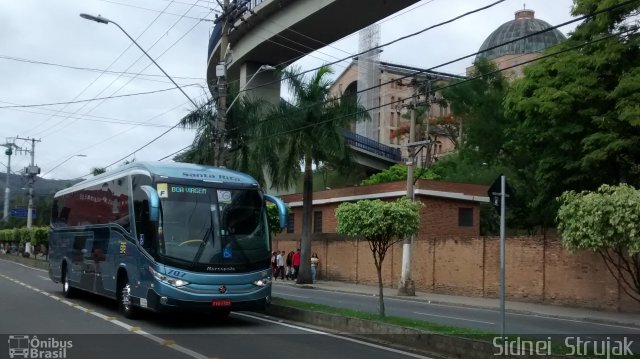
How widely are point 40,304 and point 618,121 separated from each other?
20.4 meters

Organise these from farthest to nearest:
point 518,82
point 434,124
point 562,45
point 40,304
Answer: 1. point 434,124
2. point 518,82
3. point 562,45
4. point 40,304

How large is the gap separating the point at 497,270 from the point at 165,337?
721 inches

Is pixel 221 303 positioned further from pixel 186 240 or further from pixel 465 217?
pixel 465 217

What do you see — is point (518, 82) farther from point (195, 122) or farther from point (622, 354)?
point (622, 354)

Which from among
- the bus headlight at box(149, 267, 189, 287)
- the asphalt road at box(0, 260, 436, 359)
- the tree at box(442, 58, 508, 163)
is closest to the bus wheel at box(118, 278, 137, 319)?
the asphalt road at box(0, 260, 436, 359)

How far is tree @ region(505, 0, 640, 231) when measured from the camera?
79.4 feet

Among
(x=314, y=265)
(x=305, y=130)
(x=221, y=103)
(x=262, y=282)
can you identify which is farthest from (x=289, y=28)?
(x=262, y=282)

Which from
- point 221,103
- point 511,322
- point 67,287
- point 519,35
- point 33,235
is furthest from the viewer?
point 519,35

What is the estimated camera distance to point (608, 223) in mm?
9680

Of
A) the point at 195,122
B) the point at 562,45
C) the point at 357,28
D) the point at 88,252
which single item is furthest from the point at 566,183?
the point at 88,252

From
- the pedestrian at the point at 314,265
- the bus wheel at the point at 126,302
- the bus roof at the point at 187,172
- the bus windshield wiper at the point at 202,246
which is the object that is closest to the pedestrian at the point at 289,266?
the pedestrian at the point at 314,265

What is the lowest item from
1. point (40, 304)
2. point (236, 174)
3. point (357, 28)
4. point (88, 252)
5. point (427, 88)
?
point (40, 304)

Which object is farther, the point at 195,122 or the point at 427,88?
the point at 195,122

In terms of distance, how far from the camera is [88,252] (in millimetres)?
18172
